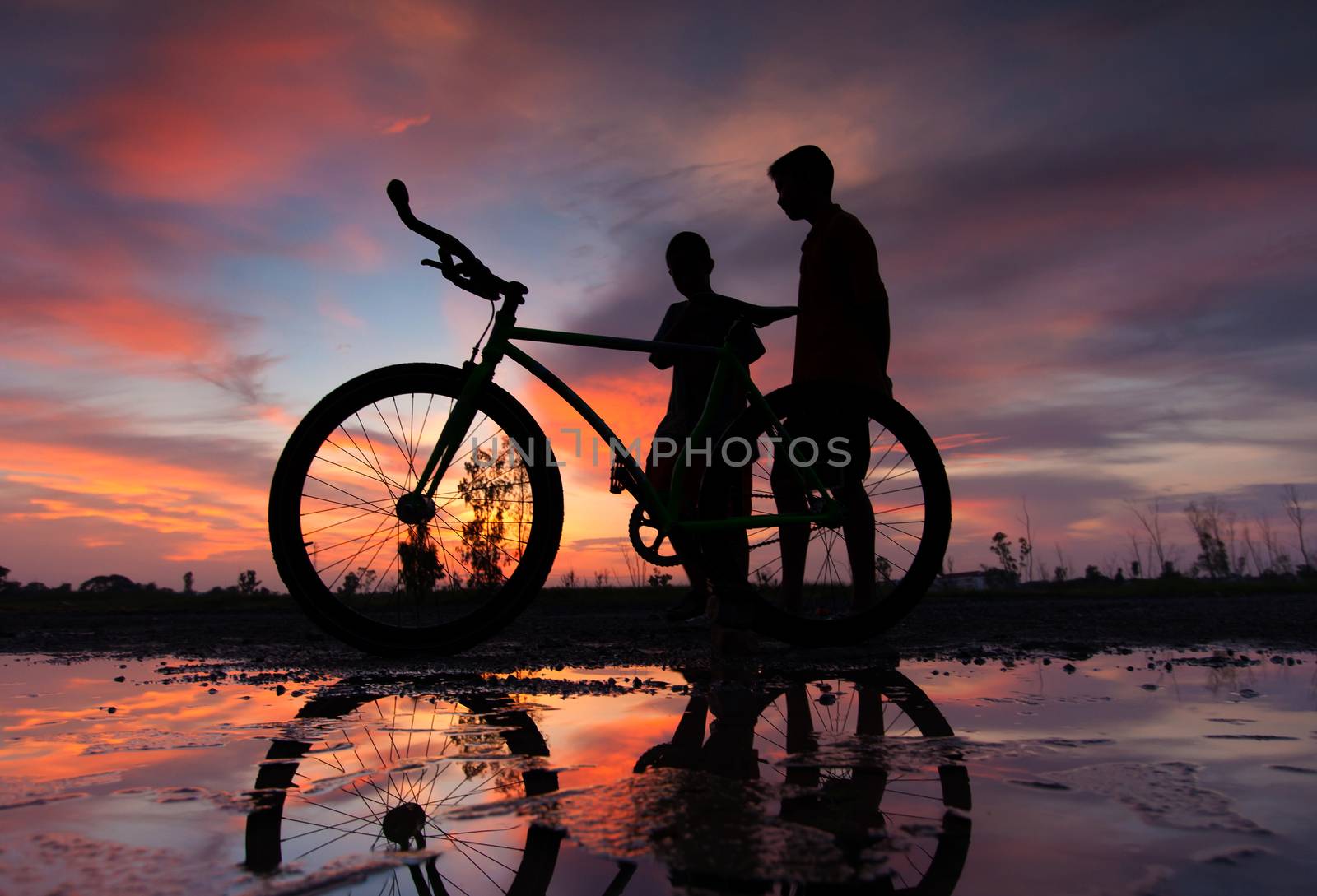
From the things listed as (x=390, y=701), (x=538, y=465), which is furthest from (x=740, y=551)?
(x=390, y=701)

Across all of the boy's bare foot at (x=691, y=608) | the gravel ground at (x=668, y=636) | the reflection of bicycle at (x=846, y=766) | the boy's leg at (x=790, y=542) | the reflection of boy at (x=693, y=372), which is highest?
the reflection of boy at (x=693, y=372)

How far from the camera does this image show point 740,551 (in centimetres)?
386

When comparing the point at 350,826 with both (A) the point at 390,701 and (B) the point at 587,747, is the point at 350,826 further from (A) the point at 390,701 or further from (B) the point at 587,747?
(A) the point at 390,701

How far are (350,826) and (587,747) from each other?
68cm

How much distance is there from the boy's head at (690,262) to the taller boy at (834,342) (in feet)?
2.80

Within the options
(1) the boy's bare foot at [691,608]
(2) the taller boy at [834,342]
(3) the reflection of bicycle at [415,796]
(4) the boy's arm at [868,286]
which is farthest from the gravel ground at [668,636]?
(4) the boy's arm at [868,286]

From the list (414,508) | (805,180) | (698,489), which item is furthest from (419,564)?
(805,180)

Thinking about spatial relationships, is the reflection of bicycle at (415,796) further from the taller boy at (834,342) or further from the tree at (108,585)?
the tree at (108,585)

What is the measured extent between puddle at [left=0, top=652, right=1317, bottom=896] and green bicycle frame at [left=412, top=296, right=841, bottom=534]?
854mm

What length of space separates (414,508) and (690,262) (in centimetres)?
256

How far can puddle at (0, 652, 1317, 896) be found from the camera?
1255 millimetres

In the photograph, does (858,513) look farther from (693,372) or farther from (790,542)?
(693,372)

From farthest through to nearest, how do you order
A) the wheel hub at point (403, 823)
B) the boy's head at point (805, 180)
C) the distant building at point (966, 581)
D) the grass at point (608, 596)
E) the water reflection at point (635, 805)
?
the distant building at point (966, 581)
the grass at point (608, 596)
the boy's head at point (805, 180)
the wheel hub at point (403, 823)
the water reflection at point (635, 805)

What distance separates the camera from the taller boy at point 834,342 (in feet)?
12.4
